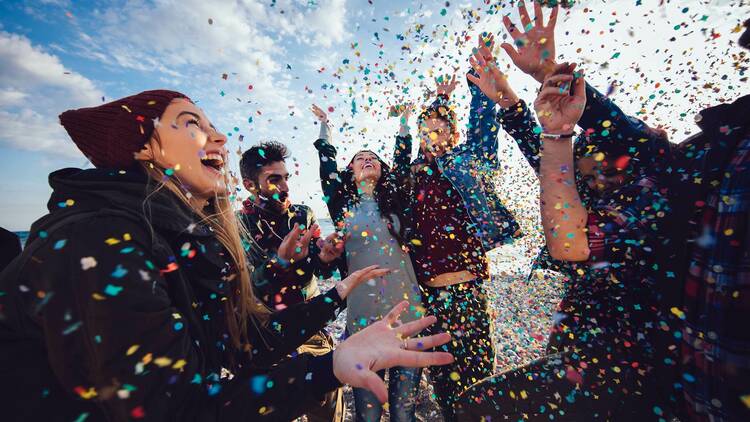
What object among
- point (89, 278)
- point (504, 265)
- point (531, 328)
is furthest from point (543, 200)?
point (504, 265)

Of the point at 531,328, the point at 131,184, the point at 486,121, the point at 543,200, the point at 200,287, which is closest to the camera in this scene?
the point at 131,184

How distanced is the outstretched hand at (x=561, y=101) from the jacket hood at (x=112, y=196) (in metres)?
2.22

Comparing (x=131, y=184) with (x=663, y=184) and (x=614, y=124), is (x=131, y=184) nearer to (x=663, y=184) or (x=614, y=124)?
(x=663, y=184)

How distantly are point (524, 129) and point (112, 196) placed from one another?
2.88 m

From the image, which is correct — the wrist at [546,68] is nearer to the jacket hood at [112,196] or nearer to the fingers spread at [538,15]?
the fingers spread at [538,15]

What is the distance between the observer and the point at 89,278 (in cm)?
108

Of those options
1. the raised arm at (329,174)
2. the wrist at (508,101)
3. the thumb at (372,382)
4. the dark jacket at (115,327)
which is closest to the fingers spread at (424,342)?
the thumb at (372,382)

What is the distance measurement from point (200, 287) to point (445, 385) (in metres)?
2.74

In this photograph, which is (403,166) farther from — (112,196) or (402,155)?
(112,196)

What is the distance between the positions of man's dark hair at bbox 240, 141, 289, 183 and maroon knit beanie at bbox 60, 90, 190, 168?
2694 mm

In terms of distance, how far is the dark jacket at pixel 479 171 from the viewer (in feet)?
11.3

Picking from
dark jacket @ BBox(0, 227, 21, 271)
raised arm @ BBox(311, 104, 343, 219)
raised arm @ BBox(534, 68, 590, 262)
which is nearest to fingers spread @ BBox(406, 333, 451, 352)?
raised arm @ BBox(534, 68, 590, 262)

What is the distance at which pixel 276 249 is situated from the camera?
4.05 meters

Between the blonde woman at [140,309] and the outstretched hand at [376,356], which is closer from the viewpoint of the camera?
the blonde woman at [140,309]
